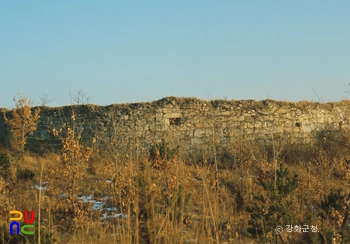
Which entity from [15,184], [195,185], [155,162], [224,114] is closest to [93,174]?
[15,184]

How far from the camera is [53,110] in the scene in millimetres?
12883

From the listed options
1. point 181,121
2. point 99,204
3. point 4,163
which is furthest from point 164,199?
point 181,121

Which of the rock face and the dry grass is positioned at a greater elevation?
the rock face

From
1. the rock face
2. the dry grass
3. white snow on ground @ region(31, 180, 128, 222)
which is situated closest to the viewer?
the dry grass

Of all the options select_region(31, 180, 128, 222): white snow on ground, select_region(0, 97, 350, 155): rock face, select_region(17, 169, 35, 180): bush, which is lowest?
select_region(31, 180, 128, 222): white snow on ground

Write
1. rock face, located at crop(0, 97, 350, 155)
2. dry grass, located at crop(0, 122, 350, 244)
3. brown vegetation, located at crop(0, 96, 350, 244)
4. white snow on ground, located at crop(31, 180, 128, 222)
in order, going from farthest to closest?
1. rock face, located at crop(0, 97, 350, 155)
2. white snow on ground, located at crop(31, 180, 128, 222)
3. dry grass, located at crop(0, 122, 350, 244)
4. brown vegetation, located at crop(0, 96, 350, 244)

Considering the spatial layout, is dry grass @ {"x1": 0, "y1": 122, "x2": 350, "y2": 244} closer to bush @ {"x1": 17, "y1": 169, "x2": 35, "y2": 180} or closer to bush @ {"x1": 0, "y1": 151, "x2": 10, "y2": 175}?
bush @ {"x1": 17, "y1": 169, "x2": 35, "y2": 180}

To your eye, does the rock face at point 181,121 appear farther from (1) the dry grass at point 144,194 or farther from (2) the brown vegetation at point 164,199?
(1) the dry grass at point 144,194

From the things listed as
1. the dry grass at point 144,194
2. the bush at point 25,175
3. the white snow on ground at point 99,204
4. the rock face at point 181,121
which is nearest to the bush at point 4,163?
the dry grass at point 144,194

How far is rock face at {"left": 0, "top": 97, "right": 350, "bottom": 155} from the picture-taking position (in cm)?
1198

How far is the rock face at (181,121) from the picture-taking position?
12.0m

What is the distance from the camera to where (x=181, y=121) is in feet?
40.1

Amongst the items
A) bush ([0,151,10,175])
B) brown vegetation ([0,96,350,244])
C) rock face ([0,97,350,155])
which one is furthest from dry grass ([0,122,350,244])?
rock face ([0,97,350,155])

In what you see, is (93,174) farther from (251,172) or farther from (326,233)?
(326,233)
